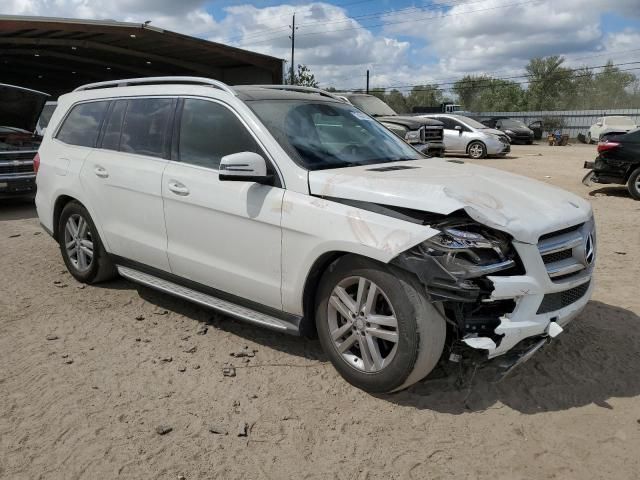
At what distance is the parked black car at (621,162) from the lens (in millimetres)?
10930

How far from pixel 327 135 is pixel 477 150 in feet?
58.0

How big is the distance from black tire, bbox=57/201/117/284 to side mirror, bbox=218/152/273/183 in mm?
2099

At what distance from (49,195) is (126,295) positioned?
1.35m

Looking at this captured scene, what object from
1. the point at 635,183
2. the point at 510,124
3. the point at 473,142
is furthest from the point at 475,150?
the point at 510,124

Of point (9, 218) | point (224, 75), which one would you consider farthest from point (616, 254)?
point (224, 75)

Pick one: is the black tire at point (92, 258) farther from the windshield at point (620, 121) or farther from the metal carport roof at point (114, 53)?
the windshield at point (620, 121)

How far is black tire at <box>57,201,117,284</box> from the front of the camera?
5121mm

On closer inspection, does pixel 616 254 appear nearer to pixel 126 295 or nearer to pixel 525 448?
pixel 525 448

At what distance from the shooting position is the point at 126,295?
5.20m

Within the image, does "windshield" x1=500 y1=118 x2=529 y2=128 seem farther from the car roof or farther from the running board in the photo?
the running board

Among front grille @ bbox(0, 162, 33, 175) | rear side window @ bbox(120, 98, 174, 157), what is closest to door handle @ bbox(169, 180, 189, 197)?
rear side window @ bbox(120, 98, 174, 157)

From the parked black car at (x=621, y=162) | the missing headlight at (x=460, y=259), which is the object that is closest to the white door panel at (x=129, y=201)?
the missing headlight at (x=460, y=259)

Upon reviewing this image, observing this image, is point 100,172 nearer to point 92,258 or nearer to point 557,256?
point 92,258

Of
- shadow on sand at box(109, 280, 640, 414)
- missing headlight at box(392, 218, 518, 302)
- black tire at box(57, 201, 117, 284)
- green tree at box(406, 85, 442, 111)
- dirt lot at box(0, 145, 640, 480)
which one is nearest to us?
dirt lot at box(0, 145, 640, 480)
